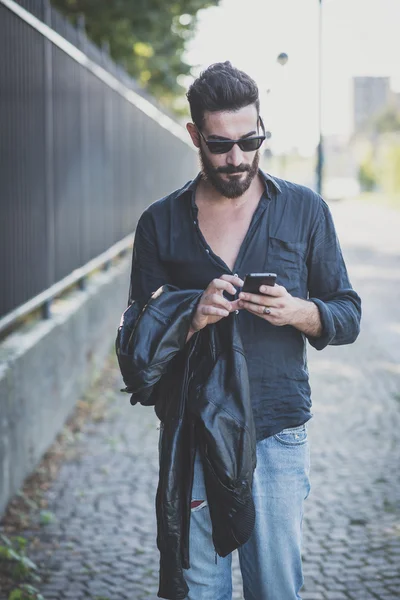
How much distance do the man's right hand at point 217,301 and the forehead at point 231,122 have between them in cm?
47

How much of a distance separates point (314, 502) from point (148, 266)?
3.12m

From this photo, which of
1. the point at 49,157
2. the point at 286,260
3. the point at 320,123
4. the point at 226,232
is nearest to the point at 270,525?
the point at 286,260

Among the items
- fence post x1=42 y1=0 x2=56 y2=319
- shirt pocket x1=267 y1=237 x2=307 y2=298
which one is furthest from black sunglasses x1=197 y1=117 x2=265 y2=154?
fence post x1=42 y1=0 x2=56 y2=319

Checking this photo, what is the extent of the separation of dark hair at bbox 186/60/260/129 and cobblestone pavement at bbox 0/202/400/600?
2.57m

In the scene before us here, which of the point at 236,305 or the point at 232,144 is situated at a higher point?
the point at 232,144

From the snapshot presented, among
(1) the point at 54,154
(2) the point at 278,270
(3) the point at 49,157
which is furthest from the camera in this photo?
(1) the point at 54,154

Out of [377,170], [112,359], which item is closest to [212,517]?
[112,359]

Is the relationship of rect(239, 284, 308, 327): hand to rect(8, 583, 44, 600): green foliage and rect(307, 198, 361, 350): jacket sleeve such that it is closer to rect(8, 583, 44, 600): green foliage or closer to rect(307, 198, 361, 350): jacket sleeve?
rect(307, 198, 361, 350): jacket sleeve

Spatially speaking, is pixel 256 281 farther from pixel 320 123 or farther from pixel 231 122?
pixel 320 123

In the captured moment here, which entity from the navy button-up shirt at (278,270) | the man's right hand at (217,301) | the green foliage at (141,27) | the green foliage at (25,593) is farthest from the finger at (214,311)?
the green foliage at (141,27)

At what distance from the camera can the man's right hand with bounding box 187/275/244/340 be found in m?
2.79

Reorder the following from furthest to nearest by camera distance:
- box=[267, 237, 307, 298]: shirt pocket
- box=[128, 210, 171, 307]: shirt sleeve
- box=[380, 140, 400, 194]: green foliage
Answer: box=[380, 140, 400, 194]: green foliage
box=[128, 210, 171, 307]: shirt sleeve
box=[267, 237, 307, 298]: shirt pocket

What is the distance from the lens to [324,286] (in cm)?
312

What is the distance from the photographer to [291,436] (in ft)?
10.1
